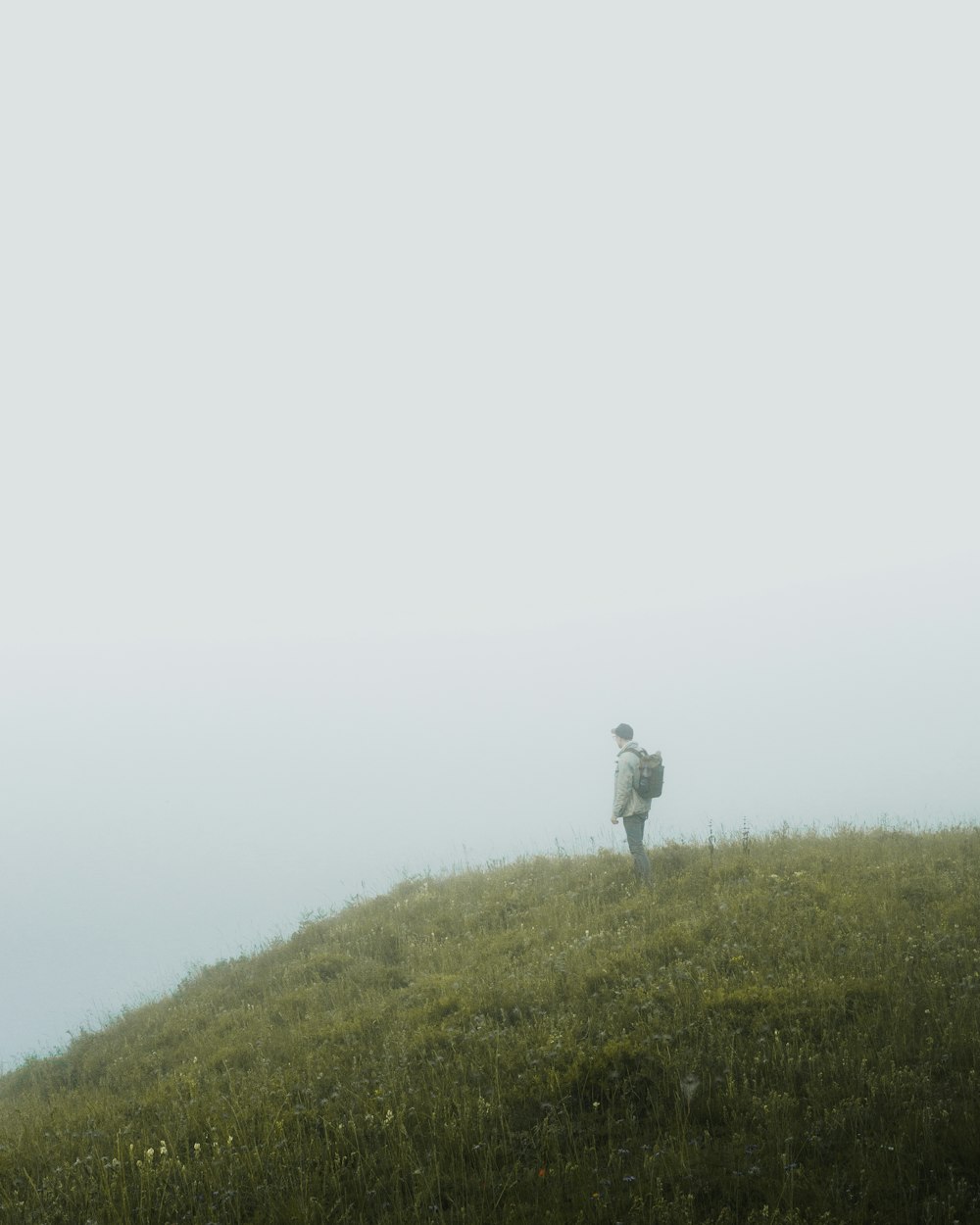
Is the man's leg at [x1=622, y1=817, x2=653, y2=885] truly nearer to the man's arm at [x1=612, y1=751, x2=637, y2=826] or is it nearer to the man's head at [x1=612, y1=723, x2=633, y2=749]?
the man's arm at [x1=612, y1=751, x2=637, y2=826]

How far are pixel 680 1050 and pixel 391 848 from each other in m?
82.7

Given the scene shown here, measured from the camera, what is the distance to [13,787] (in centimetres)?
13338

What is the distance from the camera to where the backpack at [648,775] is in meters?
13.0

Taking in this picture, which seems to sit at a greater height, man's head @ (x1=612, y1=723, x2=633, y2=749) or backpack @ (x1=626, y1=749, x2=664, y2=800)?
man's head @ (x1=612, y1=723, x2=633, y2=749)

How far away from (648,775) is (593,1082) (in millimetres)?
7399

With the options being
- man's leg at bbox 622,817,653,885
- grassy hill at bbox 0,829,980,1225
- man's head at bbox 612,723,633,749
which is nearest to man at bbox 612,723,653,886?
man's leg at bbox 622,817,653,885

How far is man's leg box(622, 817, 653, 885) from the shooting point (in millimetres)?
12422

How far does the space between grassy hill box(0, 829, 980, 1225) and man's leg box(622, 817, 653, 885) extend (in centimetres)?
99

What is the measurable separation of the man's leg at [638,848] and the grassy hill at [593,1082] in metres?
0.99

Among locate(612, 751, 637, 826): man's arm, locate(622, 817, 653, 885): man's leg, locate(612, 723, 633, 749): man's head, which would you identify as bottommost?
locate(622, 817, 653, 885): man's leg

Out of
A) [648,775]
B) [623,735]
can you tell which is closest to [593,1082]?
[648,775]

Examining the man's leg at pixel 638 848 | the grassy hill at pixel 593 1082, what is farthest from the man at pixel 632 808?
the grassy hill at pixel 593 1082

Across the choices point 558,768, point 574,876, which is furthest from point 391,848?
point 574,876

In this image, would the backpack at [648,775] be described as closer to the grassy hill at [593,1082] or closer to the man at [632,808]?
the man at [632,808]
